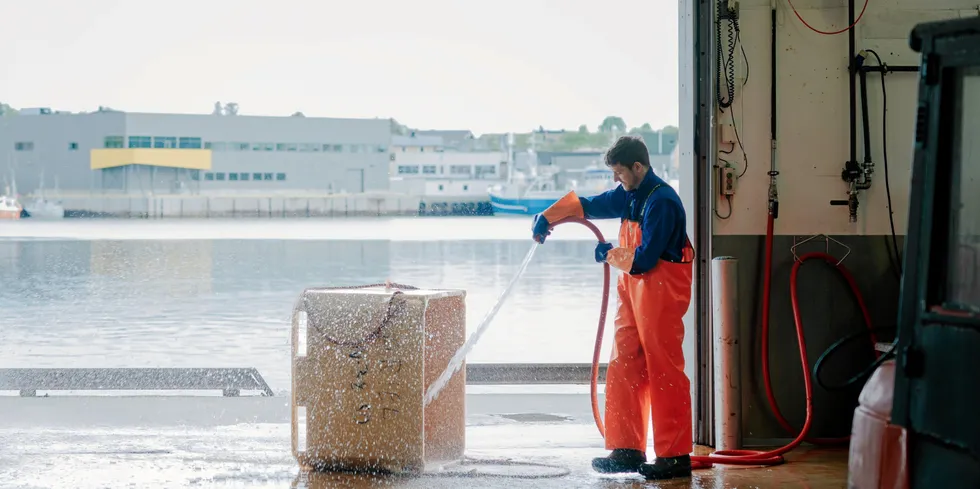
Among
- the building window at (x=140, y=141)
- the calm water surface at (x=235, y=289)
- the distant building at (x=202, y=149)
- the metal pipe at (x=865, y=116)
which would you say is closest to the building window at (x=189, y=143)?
the distant building at (x=202, y=149)

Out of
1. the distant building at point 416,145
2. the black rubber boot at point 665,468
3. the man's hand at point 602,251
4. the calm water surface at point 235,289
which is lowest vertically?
the calm water surface at point 235,289

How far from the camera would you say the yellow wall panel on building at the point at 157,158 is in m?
42.8

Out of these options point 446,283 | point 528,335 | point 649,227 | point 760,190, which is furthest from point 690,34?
point 446,283

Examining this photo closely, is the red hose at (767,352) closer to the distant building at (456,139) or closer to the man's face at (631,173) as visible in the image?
the man's face at (631,173)

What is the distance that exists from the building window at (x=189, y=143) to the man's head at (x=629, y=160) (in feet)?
132

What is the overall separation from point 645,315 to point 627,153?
0.69m

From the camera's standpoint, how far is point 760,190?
202 inches

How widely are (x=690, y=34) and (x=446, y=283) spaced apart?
12417 mm

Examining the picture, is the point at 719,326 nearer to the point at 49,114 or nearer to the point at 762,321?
the point at 762,321

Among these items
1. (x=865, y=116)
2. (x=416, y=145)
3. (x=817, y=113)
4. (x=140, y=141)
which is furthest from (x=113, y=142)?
(x=865, y=116)

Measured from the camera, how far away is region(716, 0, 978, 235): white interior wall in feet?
16.8

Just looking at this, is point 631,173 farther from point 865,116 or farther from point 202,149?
point 202,149

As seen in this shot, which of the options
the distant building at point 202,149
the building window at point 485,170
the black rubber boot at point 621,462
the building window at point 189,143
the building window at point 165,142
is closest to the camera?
the black rubber boot at point 621,462

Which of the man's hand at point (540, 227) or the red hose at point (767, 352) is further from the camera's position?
the red hose at point (767, 352)
